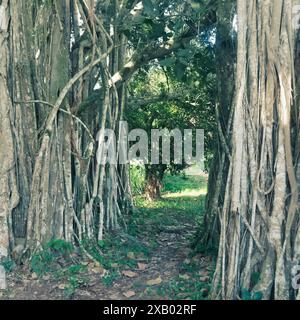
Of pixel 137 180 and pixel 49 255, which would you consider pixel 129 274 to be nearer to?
pixel 49 255

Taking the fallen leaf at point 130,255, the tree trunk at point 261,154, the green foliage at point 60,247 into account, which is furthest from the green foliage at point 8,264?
the tree trunk at point 261,154

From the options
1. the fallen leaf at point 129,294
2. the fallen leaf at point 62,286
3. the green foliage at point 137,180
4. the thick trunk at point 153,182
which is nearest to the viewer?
the fallen leaf at point 129,294

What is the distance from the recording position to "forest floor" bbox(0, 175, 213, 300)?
4.08 m

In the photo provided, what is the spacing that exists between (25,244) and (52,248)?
250mm

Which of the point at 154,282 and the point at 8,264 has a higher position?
the point at 8,264

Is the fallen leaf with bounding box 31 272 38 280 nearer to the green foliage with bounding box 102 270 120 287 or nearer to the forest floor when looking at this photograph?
the forest floor

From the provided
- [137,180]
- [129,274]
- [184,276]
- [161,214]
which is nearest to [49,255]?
[129,274]

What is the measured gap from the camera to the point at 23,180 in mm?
4848

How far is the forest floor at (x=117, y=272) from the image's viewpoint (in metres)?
4.08

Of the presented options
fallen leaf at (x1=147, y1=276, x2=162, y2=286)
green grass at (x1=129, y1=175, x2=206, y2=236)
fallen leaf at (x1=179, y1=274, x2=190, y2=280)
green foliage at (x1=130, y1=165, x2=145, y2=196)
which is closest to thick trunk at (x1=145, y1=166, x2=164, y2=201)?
green grass at (x1=129, y1=175, x2=206, y2=236)

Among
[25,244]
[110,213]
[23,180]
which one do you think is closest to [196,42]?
[110,213]

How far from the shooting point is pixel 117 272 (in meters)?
4.55

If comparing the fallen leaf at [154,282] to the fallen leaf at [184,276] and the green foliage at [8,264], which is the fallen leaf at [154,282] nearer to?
the fallen leaf at [184,276]

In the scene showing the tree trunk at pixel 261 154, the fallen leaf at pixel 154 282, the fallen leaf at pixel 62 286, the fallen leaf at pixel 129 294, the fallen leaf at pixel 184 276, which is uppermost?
the tree trunk at pixel 261 154
